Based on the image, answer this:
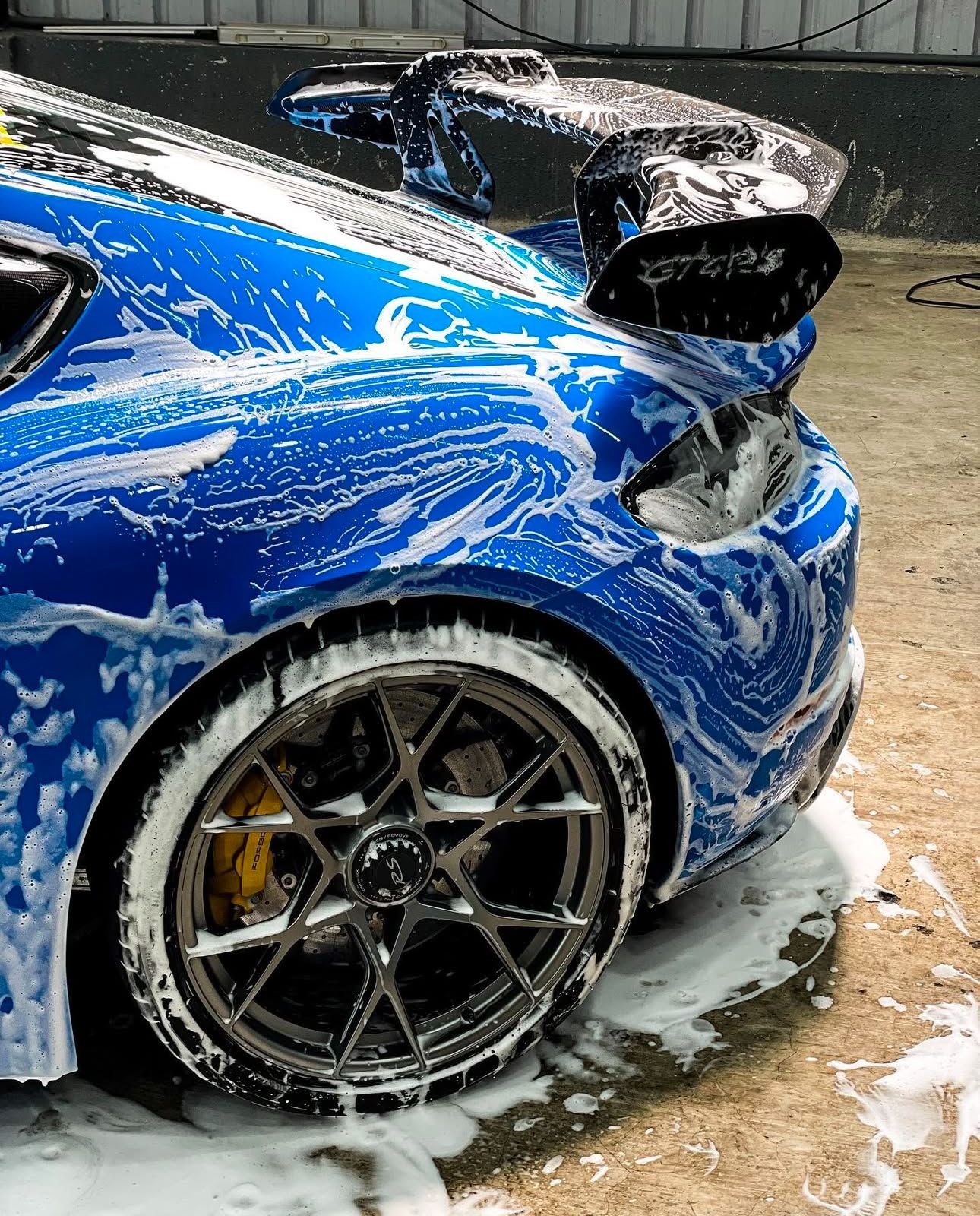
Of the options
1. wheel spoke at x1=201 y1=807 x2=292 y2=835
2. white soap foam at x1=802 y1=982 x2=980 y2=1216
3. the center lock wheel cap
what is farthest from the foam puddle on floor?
wheel spoke at x1=201 y1=807 x2=292 y2=835

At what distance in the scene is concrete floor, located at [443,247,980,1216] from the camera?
191 centimetres

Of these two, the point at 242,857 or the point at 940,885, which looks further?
the point at 940,885

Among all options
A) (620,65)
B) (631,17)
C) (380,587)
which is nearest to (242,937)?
(380,587)

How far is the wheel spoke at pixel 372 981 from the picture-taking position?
6.20 feet

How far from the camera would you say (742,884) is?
260 centimetres

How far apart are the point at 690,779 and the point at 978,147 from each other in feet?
23.4

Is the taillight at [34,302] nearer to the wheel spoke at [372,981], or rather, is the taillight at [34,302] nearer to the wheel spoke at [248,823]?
the wheel spoke at [248,823]

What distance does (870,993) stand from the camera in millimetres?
2303

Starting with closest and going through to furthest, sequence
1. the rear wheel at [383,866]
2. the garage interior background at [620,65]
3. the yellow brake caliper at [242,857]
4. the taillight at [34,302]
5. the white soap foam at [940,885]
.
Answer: the taillight at [34,302]
the rear wheel at [383,866]
the yellow brake caliper at [242,857]
the white soap foam at [940,885]
the garage interior background at [620,65]

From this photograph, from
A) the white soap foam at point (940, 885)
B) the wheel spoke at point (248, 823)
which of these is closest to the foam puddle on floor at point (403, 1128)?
the white soap foam at point (940, 885)

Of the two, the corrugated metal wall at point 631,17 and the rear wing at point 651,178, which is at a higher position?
the corrugated metal wall at point 631,17

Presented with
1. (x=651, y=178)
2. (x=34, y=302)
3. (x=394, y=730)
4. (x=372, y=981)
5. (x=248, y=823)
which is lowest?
(x=372, y=981)

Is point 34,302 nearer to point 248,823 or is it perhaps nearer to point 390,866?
point 248,823

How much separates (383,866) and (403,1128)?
424 mm
